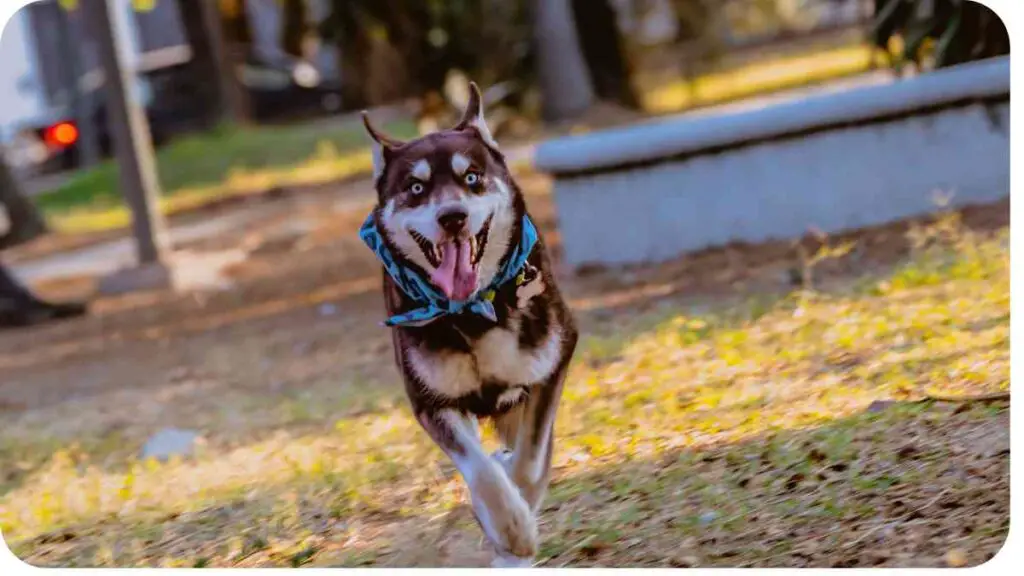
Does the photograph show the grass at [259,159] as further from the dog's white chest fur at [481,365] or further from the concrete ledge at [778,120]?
the dog's white chest fur at [481,365]

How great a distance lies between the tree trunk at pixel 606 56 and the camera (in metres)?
14.2

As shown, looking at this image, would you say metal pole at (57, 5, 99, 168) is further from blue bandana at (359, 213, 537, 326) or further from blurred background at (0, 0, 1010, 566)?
blue bandana at (359, 213, 537, 326)

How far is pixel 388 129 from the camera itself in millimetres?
14039

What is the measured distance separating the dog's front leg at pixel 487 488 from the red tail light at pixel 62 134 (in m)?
12.9

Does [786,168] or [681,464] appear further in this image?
[786,168]

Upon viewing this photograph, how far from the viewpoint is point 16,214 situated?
1276 cm

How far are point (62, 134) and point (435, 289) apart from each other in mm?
13096

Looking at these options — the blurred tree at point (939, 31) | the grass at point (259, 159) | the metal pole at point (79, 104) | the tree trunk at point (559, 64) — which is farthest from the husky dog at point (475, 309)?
the metal pole at point (79, 104)

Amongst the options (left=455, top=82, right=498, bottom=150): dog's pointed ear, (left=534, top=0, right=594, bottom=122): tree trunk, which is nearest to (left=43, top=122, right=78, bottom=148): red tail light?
(left=534, top=0, right=594, bottom=122): tree trunk

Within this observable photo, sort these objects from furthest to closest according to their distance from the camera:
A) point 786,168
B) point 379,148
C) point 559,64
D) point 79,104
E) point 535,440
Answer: point 79,104
point 559,64
point 786,168
point 535,440
point 379,148

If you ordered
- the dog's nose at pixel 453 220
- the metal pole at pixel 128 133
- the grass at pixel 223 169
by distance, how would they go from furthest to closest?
the grass at pixel 223 169
the metal pole at pixel 128 133
the dog's nose at pixel 453 220

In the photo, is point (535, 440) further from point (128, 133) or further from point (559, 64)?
point (559, 64)

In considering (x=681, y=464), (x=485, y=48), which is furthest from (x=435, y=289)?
(x=485, y=48)

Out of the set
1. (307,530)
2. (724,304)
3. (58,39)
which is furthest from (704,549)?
(58,39)
